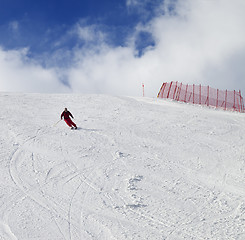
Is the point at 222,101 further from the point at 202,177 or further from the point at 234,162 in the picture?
the point at 202,177

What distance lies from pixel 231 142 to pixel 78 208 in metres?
8.14

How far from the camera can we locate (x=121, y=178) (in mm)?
8680

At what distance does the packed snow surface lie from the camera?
6.35m

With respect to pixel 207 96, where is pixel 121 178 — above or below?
above

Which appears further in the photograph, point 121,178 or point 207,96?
point 207,96

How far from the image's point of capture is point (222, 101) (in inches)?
950

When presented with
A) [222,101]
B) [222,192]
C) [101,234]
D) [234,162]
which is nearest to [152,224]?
[101,234]

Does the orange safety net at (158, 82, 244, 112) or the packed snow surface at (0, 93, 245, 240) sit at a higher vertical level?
the packed snow surface at (0, 93, 245, 240)

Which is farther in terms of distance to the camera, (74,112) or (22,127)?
(74,112)

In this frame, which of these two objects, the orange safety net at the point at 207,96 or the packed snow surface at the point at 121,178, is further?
the orange safety net at the point at 207,96

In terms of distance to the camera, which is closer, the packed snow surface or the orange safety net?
the packed snow surface

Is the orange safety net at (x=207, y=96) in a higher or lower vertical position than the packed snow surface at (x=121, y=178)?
lower

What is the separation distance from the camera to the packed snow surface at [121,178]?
635 centimetres


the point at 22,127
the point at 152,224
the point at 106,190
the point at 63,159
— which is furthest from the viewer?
the point at 22,127
